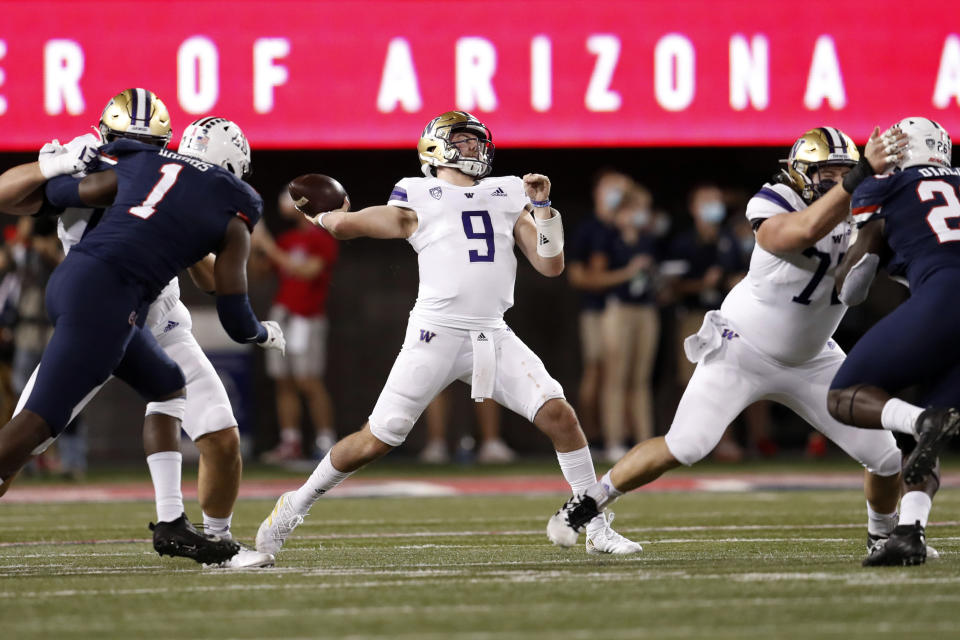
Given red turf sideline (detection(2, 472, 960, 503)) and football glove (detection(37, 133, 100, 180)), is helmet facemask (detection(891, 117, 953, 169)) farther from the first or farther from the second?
red turf sideline (detection(2, 472, 960, 503))

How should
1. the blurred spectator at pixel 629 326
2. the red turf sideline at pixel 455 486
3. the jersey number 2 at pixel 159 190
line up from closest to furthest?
the jersey number 2 at pixel 159 190
the red turf sideline at pixel 455 486
the blurred spectator at pixel 629 326

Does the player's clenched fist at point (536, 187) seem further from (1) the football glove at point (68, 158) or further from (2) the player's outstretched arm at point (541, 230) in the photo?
(1) the football glove at point (68, 158)

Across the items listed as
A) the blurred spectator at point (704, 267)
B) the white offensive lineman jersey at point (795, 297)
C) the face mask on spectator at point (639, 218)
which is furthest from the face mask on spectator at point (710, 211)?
the white offensive lineman jersey at point (795, 297)

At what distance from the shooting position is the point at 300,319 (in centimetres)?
1048

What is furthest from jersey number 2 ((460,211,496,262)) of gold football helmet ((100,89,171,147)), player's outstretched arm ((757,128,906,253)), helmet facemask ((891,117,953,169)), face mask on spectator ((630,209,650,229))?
face mask on spectator ((630,209,650,229))

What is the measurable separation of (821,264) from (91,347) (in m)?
2.34

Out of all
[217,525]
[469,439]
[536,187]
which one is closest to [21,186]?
[217,525]

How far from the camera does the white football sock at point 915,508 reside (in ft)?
15.0

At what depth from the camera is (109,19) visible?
9.53m

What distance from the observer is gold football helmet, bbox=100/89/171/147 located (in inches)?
210

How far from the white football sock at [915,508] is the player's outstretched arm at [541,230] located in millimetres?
1417

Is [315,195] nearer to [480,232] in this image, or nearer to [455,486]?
[480,232]

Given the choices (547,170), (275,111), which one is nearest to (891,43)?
(547,170)

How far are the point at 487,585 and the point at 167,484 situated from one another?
1.25 metres
